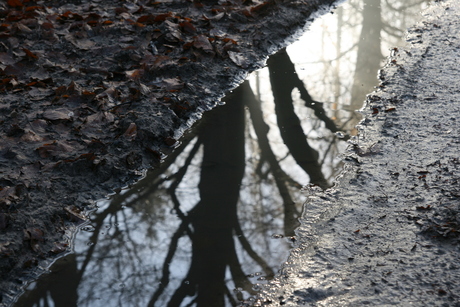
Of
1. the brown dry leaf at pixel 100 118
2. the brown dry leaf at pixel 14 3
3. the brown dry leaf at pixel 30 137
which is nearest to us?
the brown dry leaf at pixel 30 137

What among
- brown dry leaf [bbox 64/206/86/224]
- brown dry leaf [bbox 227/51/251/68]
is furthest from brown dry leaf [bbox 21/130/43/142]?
brown dry leaf [bbox 227/51/251/68]

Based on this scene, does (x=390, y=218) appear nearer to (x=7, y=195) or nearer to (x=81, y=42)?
(x=7, y=195)

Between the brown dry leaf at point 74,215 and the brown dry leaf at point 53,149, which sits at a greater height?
the brown dry leaf at point 53,149

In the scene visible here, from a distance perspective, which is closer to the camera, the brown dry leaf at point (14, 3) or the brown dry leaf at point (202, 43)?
the brown dry leaf at point (202, 43)

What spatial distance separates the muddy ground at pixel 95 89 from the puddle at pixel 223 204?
20 cm

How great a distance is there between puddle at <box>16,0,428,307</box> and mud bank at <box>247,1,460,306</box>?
0.61 feet

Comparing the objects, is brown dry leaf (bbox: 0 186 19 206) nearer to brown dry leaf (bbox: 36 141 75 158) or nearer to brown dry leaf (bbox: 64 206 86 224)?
brown dry leaf (bbox: 64 206 86 224)

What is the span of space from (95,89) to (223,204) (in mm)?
1977

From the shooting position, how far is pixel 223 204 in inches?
148

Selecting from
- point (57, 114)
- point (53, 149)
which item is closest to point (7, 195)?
point (53, 149)

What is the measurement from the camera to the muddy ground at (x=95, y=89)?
11.5 feet

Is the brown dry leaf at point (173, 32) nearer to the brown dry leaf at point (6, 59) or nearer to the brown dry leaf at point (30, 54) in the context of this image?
the brown dry leaf at point (30, 54)

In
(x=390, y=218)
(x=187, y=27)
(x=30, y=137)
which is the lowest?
(x=390, y=218)

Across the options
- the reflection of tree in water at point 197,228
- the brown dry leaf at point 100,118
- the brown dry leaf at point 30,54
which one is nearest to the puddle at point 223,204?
the reflection of tree in water at point 197,228
